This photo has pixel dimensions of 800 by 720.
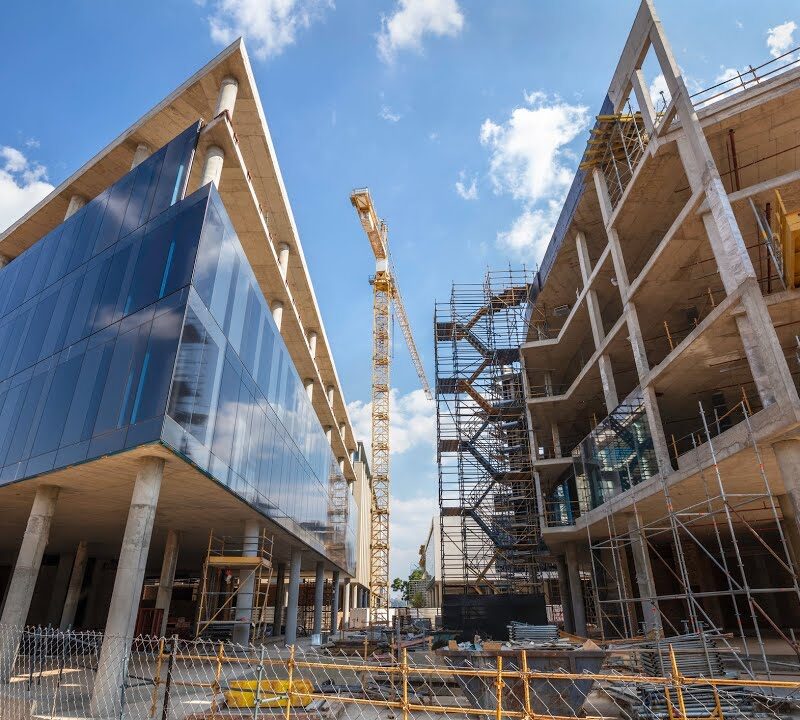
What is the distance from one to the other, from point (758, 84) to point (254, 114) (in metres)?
18.8

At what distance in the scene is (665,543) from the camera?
27.1 m

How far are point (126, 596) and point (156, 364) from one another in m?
5.52

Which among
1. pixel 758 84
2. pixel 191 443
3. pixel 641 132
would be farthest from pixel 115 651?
pixel 641 132

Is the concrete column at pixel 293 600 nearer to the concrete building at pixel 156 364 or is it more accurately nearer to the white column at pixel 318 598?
the concrete building at pixel 156 364

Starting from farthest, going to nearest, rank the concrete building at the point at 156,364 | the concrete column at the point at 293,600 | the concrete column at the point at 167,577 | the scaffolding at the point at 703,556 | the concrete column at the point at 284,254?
the concrete column at the point at 284,254 → the concrete column at the point at 293,600 → the concrete column at the point at 167,577 → the scaffolding at the point at 703,556 → the concrete building at the point at 156,364

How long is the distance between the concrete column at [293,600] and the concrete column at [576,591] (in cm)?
1398

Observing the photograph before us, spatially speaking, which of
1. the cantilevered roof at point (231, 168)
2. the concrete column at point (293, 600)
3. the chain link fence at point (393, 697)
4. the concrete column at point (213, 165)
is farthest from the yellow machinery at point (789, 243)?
the concrete column at point (293, 600)

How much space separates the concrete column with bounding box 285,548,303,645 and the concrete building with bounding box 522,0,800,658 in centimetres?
1324

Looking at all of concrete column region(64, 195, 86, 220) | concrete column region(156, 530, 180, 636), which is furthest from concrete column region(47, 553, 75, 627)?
concrete column region(64, 195, 86, 220)

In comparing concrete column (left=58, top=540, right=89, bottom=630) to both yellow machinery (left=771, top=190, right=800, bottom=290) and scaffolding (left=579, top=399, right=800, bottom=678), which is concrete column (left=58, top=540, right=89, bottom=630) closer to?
scaffolding (left=579, top=399, right=800, bottom=678)

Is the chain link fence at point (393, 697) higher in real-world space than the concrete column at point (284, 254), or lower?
lower

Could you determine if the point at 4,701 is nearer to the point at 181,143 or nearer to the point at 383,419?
the point at 181,143

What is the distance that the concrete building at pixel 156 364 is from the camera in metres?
13.6

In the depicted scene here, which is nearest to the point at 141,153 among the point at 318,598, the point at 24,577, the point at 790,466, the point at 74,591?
the point at 24,577
